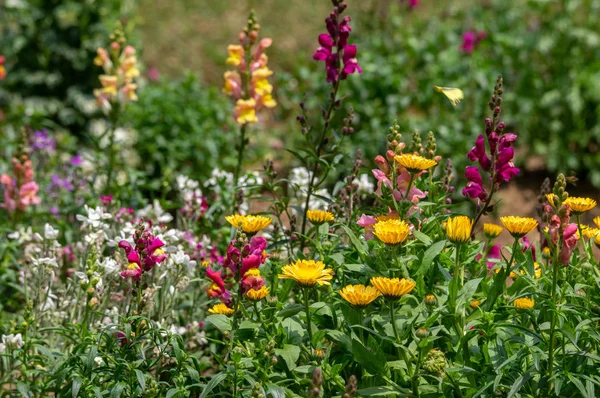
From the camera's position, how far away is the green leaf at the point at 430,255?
247 cm

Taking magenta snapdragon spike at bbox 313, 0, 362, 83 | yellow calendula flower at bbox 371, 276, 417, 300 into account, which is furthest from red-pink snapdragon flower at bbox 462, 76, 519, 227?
magenta snapdragon spike at bbox 313, 0, 362, 83

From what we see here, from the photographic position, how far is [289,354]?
2.40m

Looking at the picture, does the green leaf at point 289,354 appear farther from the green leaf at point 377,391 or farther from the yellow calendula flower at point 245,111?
the yellow calendula flower at point 245,111

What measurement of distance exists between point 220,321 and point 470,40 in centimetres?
469

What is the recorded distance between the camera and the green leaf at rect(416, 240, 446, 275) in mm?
2469

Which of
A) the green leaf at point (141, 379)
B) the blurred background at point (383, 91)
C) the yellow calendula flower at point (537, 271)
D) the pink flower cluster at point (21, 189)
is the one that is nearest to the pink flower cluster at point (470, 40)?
the blurred background at point (383, 91)

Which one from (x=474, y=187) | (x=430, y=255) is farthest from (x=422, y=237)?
(x=474, y=187)

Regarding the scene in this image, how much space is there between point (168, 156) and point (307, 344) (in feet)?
11.9

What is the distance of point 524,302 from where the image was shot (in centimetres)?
246

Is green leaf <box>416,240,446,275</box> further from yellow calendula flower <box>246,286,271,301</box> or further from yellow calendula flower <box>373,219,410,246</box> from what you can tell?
yellow calendula flower <box>246,286,271,301</box>

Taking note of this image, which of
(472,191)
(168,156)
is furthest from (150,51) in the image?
(472,191)

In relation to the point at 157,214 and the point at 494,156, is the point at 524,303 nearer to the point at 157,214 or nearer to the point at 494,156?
the point at 494,156

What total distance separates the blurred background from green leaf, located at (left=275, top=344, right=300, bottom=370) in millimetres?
3539

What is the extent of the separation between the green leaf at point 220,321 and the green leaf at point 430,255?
630 mm
